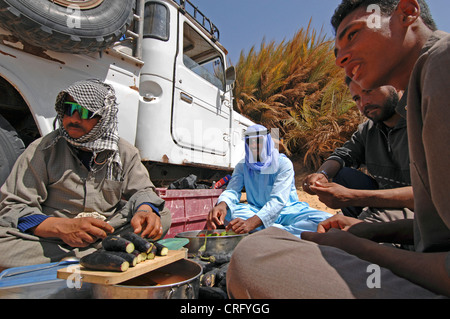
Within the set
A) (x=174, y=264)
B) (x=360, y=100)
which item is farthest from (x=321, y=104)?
(x=174, y=264)

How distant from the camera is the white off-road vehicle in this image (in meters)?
1.88

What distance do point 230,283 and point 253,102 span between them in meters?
8.42

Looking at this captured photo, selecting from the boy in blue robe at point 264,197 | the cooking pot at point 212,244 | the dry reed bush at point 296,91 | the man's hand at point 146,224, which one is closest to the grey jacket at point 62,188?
the man's hand at point 146,224

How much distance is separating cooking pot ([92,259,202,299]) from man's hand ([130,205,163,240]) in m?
0.27

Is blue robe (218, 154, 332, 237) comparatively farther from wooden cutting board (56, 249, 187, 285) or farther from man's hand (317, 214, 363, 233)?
wooden cutting board (56, 249, 187, 285)

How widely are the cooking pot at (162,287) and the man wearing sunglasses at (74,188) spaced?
0.30 m

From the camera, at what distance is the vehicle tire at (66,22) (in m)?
1.75

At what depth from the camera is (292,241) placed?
2.67ft

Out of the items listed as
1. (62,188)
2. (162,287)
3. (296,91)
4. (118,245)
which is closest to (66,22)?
(62,188)

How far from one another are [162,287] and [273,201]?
178 cm

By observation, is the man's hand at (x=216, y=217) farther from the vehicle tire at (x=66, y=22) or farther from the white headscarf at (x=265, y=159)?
the vehicle tire at (x=66, y=22)

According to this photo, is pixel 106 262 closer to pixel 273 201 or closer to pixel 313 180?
pixel 313 180

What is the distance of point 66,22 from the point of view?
1948 mm

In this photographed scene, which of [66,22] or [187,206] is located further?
[187,206]
